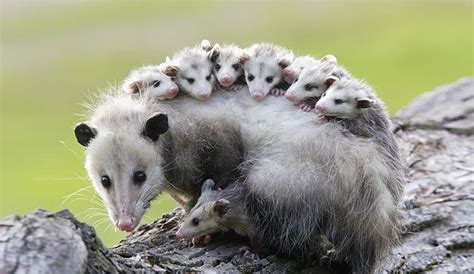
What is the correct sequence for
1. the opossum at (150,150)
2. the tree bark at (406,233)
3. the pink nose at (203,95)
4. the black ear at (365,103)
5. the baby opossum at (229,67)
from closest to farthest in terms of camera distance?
1. the tree bark at (406,233)
2. the opossum at (150,150)
3. the black ear at (365,103)
4. the pink nose at (203,95)
5. the baby opossum at (229,67)

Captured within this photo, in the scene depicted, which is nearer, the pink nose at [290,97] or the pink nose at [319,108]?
the pink nose at [319,108]

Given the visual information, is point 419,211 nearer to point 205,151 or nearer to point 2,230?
point 205,151

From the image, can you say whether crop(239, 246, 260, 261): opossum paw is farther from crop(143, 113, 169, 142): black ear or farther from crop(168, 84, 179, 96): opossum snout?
crop(168, 84, 179, 96): opossum snout

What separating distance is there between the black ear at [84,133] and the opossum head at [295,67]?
3.57ft

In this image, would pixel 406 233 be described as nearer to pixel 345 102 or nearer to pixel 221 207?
pixel 345 102

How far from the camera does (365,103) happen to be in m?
4.74

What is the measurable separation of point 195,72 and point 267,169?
0.78 m

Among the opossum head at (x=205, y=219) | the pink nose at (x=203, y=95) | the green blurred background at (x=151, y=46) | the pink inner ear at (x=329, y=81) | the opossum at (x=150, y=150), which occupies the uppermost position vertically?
the green blurred background at (x=151, y=46)

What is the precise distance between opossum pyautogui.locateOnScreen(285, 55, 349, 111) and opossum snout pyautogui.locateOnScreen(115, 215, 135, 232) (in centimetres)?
102

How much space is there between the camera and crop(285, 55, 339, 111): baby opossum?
4.91 meters

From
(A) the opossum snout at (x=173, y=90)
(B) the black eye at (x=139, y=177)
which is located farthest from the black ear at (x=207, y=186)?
(A) the opossum snout at (x=173, y=90)

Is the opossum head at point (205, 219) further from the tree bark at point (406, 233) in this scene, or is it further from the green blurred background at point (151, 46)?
the green blurred background at point (151, 46)

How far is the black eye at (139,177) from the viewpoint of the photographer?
4648 mm

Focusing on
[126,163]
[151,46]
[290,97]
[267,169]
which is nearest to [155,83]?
[126,163]
